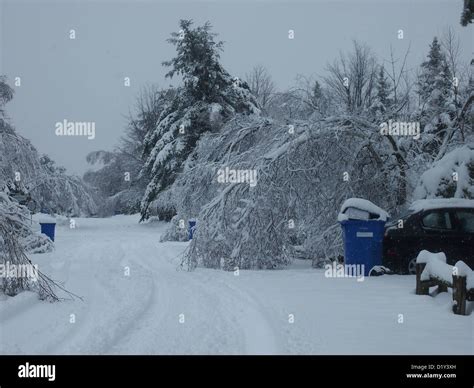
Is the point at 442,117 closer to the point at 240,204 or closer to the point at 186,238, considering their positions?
the point at 240,204

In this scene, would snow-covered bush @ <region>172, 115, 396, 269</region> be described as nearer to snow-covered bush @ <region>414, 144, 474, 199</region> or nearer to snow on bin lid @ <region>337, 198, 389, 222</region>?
snow-covered bush @ <region>414, 144, 474, 199</region>

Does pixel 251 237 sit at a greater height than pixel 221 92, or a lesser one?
lesser

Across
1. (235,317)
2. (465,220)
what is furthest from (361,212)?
(235,317)

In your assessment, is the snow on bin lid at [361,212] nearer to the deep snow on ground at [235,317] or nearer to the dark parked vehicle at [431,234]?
the dark parked vehicle at [431,234]

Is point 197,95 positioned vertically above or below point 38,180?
above

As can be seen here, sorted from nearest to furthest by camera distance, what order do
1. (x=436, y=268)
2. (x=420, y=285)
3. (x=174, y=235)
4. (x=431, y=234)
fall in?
(x=436, y=268)
(x=420, y=285)
(x=431, y=234)
(x=174, y=235)

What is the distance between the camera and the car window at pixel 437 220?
10.0 metres

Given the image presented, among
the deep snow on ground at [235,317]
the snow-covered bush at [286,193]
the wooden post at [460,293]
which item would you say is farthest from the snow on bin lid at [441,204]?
the wooden post at [460,293]

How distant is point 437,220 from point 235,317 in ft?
17.6

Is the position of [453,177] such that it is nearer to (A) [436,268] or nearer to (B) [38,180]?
(A) [436,268]

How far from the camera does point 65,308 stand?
7312 mm

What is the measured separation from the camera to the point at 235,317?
6.71 m

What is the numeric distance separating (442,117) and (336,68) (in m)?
17.5
